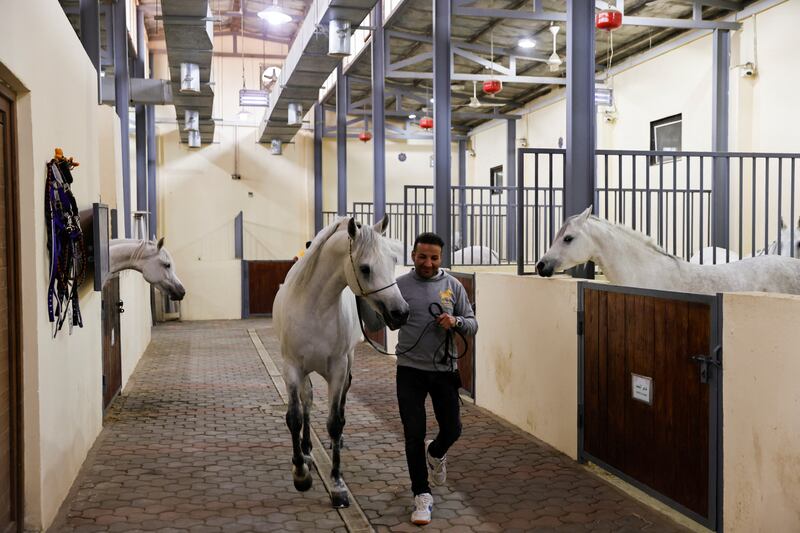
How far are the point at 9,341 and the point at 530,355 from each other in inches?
133

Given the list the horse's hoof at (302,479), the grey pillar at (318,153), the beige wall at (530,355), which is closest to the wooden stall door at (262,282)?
the grey pillar at (318,153)

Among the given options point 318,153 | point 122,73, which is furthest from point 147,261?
point 318,153

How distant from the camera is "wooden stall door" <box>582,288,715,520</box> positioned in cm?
328

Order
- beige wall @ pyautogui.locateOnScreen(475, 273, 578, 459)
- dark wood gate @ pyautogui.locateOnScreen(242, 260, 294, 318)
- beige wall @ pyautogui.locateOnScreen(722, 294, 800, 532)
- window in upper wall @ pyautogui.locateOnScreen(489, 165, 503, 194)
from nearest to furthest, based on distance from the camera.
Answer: beige wall @ pyautogui.locateOnScreen(722, 294, 800, 532) < beige wall @ pyautogui.locateOnScreen(475, 273, 578, 459) < dark wood gate @ pyautogui.locateOnScreen(242, 260, 294, 318) < window in upper wall @ pyautogui.locateOnScreen(489, 165, 503, 194)

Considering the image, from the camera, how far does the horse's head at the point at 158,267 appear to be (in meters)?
6.86

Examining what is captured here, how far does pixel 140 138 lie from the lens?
40.2 feet

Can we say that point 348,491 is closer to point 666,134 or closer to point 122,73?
point 122,73

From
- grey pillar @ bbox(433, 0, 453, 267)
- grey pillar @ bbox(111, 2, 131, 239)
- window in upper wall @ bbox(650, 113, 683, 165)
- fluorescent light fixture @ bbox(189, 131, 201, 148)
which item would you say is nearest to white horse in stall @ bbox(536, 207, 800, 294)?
grey pillar @ bbox(433, 0, 453, 267)

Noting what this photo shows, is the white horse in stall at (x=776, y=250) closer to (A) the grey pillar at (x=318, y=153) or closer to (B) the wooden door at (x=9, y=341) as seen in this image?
(B) the wooden door at (x=9, y=341)

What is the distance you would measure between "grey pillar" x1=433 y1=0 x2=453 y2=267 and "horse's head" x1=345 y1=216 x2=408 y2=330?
13.8ft

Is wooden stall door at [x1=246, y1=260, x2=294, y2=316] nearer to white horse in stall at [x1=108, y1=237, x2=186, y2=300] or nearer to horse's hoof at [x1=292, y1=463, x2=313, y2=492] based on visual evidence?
white horse in stall at [x1=108, y1=237, x2=186, y2=300]

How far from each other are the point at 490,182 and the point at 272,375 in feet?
32.6

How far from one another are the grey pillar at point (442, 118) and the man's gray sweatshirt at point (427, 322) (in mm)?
4157

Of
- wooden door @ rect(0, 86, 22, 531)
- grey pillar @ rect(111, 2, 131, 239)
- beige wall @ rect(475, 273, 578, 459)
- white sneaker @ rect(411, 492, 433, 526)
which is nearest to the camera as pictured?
wooden door @ rect(0, 86, 22, 531)
